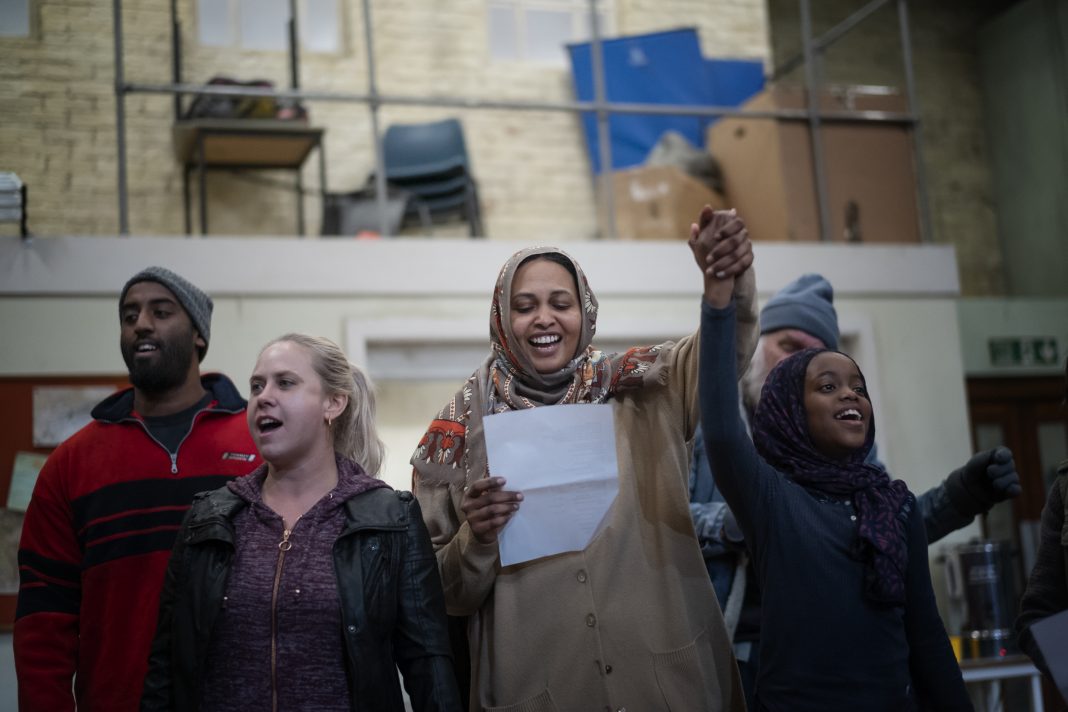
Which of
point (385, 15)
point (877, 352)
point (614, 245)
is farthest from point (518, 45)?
point (877, 352)

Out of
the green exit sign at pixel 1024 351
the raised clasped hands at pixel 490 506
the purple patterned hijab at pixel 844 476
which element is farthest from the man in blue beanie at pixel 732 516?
the green exit sign at pixel 1024 351

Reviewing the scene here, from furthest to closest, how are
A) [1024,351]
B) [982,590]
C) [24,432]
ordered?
[1024,351], [982,590], [24,432]

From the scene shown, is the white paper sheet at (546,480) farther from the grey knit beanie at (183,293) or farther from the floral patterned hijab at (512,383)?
the grey knit beanie at (183,293)

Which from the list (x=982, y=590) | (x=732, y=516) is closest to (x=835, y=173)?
(x=982, y=590)

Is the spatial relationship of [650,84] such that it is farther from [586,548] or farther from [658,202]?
[586,548]

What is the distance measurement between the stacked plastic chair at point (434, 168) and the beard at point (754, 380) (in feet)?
10.5

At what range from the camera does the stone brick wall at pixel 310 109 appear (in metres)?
5.89

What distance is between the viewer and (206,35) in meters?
6.27

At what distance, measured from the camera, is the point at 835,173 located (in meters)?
5.39

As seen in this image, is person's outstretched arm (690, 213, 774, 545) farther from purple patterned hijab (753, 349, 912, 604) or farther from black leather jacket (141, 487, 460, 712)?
black leather jacket (141, 487, 460, 712)

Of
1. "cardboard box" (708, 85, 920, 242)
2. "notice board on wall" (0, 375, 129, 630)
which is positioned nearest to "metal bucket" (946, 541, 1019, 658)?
"cardboard box" (708, 85, 920, 242)

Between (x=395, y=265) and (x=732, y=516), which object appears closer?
(x=732, y=516)

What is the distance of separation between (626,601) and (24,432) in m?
2.93

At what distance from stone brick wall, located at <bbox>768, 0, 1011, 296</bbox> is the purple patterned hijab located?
19.8 feet
